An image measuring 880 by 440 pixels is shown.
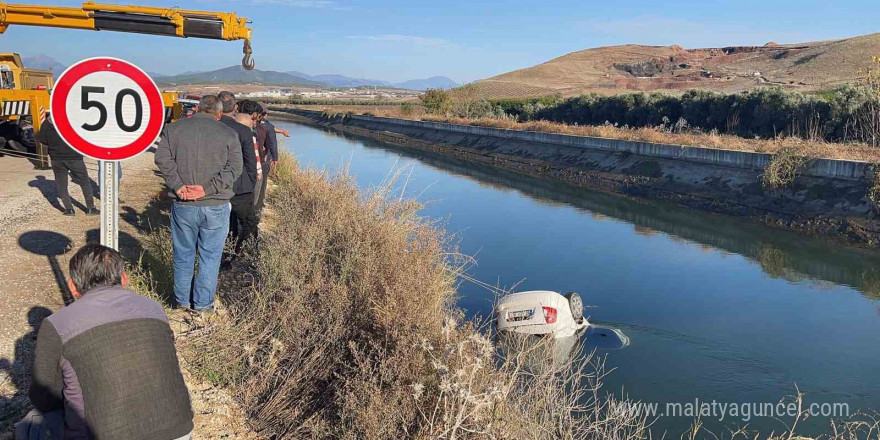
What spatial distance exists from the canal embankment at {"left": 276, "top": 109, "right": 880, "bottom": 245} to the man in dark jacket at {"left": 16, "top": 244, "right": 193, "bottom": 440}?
16.7 metres

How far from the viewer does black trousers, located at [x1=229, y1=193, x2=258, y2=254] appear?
7.32 metres

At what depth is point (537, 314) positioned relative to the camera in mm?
8859

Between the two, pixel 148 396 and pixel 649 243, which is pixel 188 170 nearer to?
pixel 148 396

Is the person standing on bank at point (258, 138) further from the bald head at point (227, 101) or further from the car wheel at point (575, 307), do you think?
the car wheel at point (575, 307)

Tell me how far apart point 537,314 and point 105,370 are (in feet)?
21.3

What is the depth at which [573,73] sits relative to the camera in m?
112

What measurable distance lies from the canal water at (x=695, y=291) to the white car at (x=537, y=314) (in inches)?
22.4

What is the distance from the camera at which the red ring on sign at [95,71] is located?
13.0ft

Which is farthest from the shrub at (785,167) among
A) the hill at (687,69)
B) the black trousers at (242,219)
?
the hill at (687,69)

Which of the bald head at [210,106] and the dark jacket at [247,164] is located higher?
the bald head at [210,106]

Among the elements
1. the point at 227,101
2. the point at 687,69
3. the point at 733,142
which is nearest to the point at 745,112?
the point at 733,142

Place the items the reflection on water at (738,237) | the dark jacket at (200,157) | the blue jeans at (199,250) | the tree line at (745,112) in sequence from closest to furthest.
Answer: the dark jacket at (200,157) < the blue jeans at (199,250) < the reflection on water at (738,237) < the tree line at (745,112)

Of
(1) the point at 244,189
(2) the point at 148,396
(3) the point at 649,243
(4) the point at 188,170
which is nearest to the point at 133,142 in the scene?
(4) the point at 188,170

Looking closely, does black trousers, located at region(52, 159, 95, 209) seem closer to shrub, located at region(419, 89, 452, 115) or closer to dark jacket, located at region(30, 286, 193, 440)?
dark jacket, located at region(30, 286, 193, 440)
